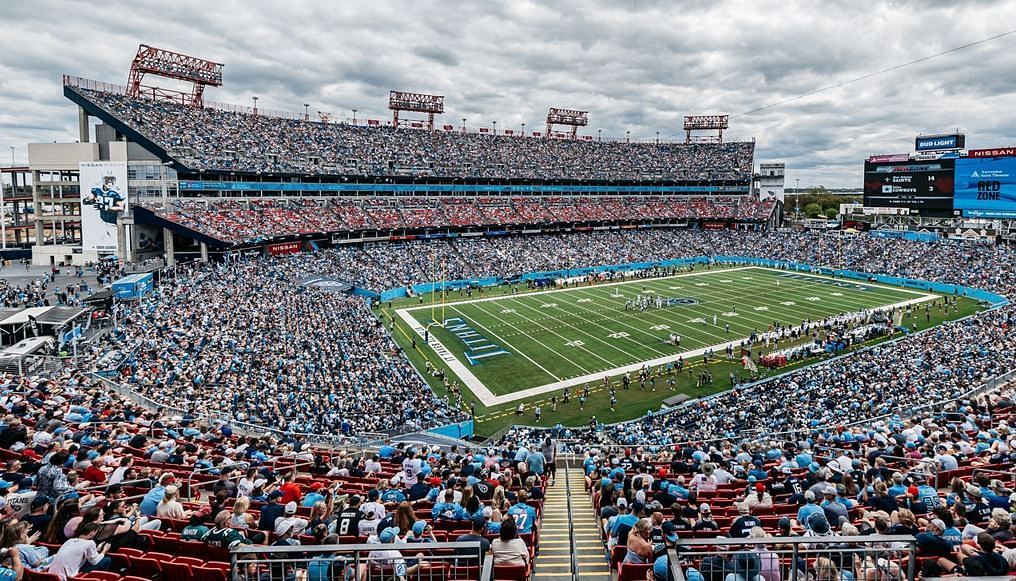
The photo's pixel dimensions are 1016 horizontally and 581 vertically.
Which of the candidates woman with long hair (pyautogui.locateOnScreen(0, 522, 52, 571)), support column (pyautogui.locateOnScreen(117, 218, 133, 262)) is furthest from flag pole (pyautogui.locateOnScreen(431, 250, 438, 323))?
woman with long hair (pyautogui.locateOnScreen(0, 522, 52, 571))

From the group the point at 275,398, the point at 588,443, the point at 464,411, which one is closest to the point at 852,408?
the point at 588,443

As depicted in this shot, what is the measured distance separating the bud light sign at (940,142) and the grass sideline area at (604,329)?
17206 mm

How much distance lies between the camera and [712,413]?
20953 millimetres

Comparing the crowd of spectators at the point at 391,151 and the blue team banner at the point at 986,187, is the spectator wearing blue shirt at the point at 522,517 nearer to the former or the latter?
the crowd of spectators at the point at 391,151

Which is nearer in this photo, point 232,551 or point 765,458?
point 232,551

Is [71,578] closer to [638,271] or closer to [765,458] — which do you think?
[765,458]

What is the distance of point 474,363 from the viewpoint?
3019 cm

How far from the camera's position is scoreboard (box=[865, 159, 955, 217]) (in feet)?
182

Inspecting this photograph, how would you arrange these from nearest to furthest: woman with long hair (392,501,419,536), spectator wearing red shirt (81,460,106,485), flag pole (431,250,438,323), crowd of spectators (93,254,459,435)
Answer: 1. woman with long hair (392,501,419,536)
2. spectator wearing red shirt (81,460,106,485)
3. crowd of spectators (93,254,459,435)
4. flag pole (431,250,438,323)

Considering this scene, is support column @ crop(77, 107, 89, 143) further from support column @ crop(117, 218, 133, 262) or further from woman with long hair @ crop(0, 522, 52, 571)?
woman with long hair @ crop(0, 522, 52, 571)

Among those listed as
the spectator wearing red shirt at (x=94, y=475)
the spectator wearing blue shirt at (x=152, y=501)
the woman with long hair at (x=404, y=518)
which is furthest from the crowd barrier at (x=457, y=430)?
the woman with long hair at (x=404, y=518)

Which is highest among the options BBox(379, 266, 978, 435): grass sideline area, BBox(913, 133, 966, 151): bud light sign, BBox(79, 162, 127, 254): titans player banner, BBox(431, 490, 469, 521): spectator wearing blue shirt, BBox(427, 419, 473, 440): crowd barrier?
BBox(913, 133, 966, 151): bud light sign

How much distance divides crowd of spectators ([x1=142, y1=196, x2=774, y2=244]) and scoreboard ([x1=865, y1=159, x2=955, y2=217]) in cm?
1924

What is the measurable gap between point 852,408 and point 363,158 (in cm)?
5846
